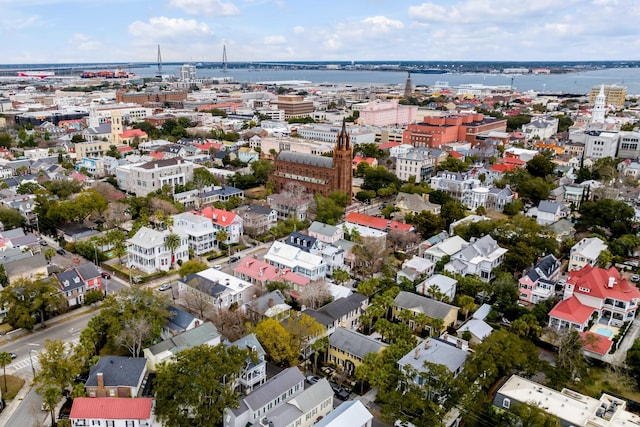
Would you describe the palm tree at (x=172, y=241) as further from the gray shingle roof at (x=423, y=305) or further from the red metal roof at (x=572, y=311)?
the red metal roof at (x=572, y=311)

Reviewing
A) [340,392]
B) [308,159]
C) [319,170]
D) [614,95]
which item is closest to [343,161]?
[319,170]

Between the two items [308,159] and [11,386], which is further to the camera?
[308,159]

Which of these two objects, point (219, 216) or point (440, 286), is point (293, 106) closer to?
point (219, 216)

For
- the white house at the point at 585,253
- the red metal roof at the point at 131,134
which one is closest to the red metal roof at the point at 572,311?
the white house at the point at 585,253

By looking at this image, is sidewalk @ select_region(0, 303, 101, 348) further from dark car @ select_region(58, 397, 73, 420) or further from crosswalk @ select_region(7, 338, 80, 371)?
dark car @ select_region(58, 397, 73, 420)

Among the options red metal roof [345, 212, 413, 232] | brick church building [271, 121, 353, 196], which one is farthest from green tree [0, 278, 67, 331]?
brick church building [271, 121, 353, 196]

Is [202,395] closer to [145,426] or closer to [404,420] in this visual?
[145,426]
